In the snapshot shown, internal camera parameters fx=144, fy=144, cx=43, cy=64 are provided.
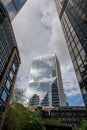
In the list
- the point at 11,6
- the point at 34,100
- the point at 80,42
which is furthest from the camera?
the point at 34,100

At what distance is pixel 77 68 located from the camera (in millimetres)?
21000

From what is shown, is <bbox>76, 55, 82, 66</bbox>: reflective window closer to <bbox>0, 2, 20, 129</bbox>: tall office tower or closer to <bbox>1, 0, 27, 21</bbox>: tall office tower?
<bbox>0, 2, 20, 129</bbox>: tall office tower

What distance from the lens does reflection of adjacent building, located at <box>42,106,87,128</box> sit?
326 feet

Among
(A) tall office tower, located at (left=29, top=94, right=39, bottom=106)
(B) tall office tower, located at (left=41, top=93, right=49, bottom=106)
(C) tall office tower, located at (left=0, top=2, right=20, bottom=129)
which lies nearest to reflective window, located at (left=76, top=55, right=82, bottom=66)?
(C) tall office tower, located at (left=0, top=2, right=20, bottom=129)

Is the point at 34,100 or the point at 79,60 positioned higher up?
the point at 79,60

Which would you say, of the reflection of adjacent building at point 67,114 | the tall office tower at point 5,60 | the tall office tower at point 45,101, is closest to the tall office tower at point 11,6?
the tall office tower at point 5,60

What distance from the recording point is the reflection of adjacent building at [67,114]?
9944 cm

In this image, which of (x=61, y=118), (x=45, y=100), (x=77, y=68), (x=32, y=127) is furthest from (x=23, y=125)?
(x=45, y=100)

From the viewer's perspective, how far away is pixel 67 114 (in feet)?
338

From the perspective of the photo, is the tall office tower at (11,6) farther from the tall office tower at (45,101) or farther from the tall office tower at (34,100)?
the tall office tower at (34,100)

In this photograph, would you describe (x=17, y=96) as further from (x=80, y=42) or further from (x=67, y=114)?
(x=67, y=114)

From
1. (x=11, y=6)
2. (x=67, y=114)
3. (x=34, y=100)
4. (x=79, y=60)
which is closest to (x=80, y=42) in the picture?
(x=79, y=60)

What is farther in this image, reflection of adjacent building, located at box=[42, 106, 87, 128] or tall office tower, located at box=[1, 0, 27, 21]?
A: reflection of adjacent building, located at box=[42, 106, 87, 128]

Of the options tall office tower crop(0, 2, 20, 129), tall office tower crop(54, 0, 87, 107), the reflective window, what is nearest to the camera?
tall office tower crop(54, 0, 87, 107)
